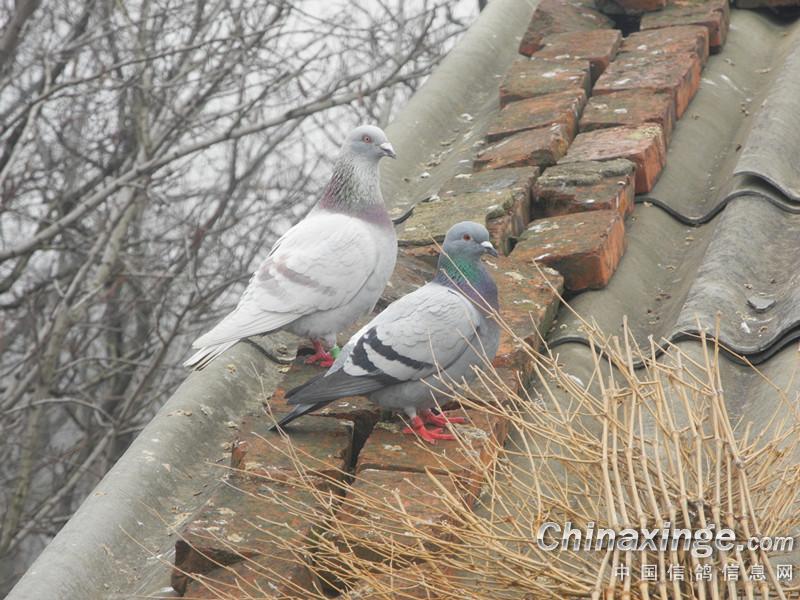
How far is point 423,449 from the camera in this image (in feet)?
9.09

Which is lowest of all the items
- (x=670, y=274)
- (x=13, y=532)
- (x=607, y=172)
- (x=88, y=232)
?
(x=13, y=532)

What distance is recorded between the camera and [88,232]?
761 cm

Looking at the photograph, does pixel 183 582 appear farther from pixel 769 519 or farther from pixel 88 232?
pixel 88 232

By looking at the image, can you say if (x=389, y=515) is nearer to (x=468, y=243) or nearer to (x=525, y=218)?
(x=468, y=243)

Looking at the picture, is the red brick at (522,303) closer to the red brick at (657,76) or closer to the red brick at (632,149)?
the red brick at (632,149)

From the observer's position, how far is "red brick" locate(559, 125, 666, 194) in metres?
3.87

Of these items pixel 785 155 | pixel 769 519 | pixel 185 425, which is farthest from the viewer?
pixel 785 155

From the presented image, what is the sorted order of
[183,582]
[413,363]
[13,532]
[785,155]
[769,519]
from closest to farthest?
1. [769,519]
2. [183,582]
3. [413,363]
4. [785,155]
5. [13,532]

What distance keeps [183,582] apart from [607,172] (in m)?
1.99

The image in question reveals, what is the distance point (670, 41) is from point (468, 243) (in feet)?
→ 7.04

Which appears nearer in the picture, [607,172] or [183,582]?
[183,582]

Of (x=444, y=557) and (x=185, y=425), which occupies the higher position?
(x=444, y=557)

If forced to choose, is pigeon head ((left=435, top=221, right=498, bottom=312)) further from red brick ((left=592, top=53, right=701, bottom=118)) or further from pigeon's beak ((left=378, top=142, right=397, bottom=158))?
red brick ((left=592, top=53, right=701, bottom=118))

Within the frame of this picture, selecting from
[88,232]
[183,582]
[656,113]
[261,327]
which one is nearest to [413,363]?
[261,327]
